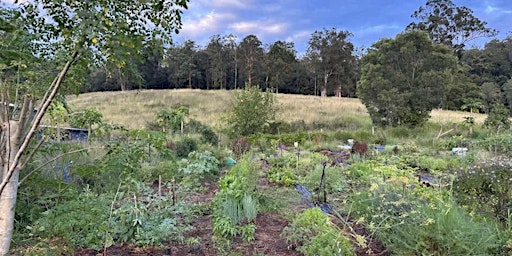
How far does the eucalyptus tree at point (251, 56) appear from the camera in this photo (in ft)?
118

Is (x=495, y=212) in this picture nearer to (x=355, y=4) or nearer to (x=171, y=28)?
(x=171, y=28)

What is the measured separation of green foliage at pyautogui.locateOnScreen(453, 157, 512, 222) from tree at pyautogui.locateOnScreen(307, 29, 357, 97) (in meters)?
31.6

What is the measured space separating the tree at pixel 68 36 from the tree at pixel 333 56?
33.9m

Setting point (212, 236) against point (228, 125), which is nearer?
point (212, 236)

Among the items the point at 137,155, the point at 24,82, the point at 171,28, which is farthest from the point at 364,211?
the point at 24,82

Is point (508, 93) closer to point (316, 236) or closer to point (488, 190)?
point (488, 190)

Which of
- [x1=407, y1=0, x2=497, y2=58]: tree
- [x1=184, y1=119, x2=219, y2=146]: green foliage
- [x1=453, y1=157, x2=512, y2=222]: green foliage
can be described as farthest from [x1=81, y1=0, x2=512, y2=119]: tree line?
[x1=453, y1=157, x2=512, y2=222]: green foliage

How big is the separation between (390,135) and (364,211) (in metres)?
10.6

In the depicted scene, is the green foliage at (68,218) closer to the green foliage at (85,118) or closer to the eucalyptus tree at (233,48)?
the green foliage at (85,118)

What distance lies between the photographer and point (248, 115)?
13172 mm

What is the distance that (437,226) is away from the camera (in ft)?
9.29

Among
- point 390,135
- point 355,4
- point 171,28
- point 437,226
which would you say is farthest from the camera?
point 390,135

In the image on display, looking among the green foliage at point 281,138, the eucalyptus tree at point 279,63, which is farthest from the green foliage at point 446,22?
the green foliage at point 281,138

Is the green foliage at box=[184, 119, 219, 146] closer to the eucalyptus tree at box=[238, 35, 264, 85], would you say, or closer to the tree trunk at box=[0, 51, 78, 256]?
the tree trunk at box=[0, 51, 78, 256]
